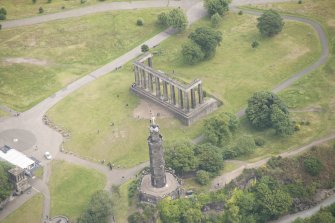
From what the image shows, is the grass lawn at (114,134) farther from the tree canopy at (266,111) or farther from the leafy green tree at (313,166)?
the leafy green tree at (313,166)

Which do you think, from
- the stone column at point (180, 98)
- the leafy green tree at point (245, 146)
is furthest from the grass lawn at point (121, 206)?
the stone column at point (180, 98)

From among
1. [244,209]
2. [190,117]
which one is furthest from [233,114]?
[244,209]

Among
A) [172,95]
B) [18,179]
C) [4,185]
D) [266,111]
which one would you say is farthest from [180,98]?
[4,185]

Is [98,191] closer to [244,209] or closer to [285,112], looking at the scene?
[244,209]

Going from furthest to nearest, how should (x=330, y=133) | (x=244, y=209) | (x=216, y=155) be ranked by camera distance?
1. (x=330, y=133)
2. (x=216, y=155)
3. (x=244, y=209)

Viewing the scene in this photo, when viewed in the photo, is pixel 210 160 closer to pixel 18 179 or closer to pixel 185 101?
pixel 185 101

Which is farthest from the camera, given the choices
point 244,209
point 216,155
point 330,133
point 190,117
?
point 190,117
